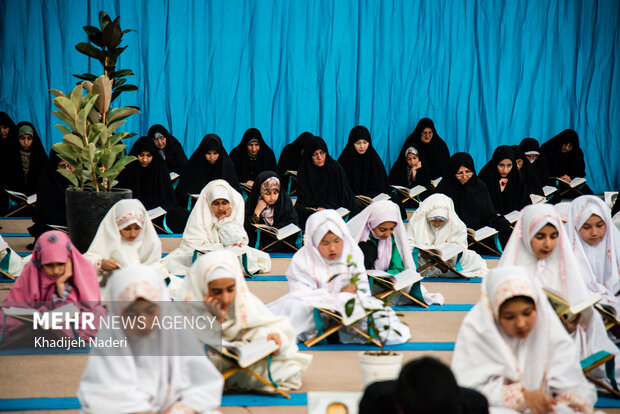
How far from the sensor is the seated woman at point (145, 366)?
2.36 m

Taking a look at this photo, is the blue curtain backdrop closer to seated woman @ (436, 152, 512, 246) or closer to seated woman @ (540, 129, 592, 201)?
seated woman @ (540, 129, 592, 201)

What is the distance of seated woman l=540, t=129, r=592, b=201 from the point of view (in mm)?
9961

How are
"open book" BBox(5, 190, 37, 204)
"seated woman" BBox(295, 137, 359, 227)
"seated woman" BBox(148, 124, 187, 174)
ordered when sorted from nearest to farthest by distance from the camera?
"open book" BBox(5, 190, 37, 204) < "seated woman" BBox(295, 137, 359, 227) < "seated woman" BBox(148, 124, 187, 174)

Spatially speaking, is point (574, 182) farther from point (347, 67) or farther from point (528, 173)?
point (347, 67)

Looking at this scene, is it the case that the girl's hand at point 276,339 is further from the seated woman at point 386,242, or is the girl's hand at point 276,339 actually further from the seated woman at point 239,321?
the seated woman at point 386,242

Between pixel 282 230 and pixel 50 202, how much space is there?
6.73ft

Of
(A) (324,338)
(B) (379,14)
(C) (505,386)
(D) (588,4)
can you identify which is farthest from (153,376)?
(D) (588,4)

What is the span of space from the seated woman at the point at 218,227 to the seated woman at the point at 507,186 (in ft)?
9.47

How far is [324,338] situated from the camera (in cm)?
398

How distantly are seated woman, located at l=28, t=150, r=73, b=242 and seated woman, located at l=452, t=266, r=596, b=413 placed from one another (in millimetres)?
4478

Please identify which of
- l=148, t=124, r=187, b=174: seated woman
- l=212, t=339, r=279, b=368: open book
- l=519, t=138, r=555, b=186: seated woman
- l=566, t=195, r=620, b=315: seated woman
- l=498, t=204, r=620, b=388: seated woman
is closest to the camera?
l=212, t=339, r=279, b=368: open book

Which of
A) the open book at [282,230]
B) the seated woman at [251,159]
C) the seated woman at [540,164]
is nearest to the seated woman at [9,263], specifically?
the open book at [282,230]

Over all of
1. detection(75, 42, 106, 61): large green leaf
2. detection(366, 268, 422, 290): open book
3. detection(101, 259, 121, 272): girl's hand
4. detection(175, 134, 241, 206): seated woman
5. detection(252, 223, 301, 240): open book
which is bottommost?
detection(366, 268, 422, 290): open book

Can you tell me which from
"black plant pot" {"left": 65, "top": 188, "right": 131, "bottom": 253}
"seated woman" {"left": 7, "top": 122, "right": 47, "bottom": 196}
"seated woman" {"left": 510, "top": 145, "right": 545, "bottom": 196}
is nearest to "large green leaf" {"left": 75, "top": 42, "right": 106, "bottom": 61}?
"black plant pot" {"left": 65, "top": 188, "right": 131, "bottom": 253}
